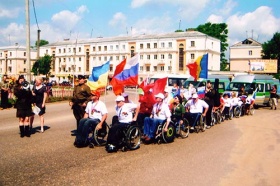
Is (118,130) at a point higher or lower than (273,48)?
lower

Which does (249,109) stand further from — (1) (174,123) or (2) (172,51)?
(2) (172,51)

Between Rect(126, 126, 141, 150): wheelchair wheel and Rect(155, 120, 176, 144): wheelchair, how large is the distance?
2.90 feet

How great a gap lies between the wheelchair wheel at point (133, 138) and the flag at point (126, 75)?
9.46 feet

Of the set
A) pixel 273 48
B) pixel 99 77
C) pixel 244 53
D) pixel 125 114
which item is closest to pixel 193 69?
pixel 99 77

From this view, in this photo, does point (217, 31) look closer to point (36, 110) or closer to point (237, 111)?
point (237, 111)

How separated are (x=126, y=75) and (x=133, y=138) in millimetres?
3472

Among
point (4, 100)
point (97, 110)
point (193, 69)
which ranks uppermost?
point (193, 69)

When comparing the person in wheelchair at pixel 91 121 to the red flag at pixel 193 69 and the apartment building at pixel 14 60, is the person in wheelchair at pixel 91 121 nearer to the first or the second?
the red flag at pixel 193 69

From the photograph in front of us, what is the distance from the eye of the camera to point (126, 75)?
11.7 metres

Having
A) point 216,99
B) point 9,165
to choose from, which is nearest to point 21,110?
point 9,165

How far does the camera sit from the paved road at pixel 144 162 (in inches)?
250

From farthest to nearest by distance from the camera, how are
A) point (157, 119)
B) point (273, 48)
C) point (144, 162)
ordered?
point (273, 48)
point (157, 119)
point (144, 162)

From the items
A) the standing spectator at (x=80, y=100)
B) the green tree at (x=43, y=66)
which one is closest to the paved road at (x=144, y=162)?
the standing spectator at (x=80, y=100)

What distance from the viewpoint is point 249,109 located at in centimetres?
1900
